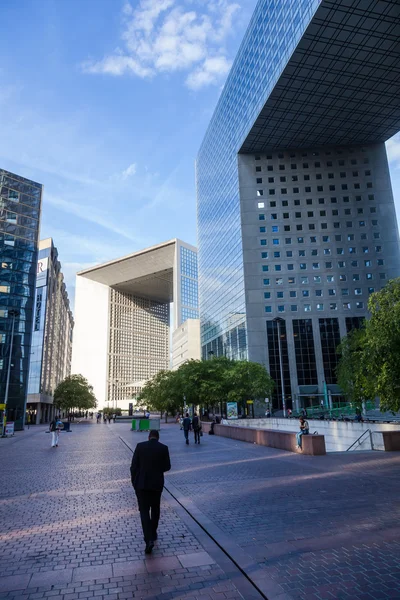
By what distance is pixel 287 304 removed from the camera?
7869 centimetres

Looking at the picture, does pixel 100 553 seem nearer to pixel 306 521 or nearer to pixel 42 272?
pixel 306 521

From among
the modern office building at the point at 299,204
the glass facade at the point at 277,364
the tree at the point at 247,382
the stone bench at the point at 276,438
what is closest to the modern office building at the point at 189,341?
the modern office building at the point at 299,204

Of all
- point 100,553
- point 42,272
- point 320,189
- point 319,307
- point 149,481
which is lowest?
point 100,553

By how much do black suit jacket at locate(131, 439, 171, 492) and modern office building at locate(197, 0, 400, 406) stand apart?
6448cm

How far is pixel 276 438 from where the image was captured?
878 inches

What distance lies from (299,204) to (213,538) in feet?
272

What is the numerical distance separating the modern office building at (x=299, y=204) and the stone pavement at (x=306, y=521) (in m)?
57.6

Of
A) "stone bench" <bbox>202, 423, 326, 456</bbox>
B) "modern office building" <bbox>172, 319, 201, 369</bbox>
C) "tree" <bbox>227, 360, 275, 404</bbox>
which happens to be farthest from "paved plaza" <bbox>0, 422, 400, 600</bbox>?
"modern office building" <bbox>172, 319, 201, 369</bbox>

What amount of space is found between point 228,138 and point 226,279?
1176 inches

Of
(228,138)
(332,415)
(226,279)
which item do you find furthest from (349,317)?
(228,138)

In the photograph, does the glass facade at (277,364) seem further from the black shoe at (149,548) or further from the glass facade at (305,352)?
the black shoe at (149,548)

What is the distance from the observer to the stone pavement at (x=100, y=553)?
523 centimetres

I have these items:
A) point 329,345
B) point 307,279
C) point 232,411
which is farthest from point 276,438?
point 307,279

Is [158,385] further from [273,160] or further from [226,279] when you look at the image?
[273,160]
